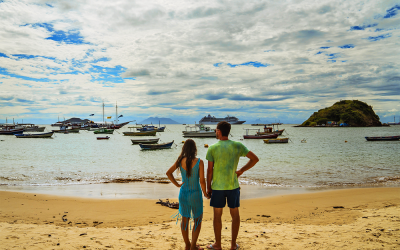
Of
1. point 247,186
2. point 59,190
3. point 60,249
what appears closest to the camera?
point 60,249

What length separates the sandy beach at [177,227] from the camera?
459cm

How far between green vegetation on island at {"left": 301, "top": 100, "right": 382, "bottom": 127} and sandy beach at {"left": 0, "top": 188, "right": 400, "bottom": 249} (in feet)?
477

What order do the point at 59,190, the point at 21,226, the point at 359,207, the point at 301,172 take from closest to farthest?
the point at 21,226 → the point at 359,207 → the point at 59,190 → the point at 301,172

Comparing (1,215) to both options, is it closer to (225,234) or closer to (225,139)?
(225,234)

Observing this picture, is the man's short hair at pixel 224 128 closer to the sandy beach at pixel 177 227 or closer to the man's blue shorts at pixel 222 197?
the man's blue shorts at pixel 222 197

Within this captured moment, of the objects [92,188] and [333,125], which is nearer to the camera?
[92,188]

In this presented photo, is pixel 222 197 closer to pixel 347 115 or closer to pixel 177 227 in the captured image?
pixel 177 227

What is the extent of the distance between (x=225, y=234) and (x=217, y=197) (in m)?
1.85

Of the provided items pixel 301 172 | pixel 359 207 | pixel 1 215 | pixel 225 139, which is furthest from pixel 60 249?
pixel 301 172

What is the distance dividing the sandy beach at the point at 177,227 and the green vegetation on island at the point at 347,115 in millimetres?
145435

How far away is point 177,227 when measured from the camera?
19.1 ft

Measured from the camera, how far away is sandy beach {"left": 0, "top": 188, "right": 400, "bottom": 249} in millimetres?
4586

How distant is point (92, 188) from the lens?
38.1ft

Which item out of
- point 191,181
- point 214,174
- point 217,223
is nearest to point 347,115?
point 217,223
